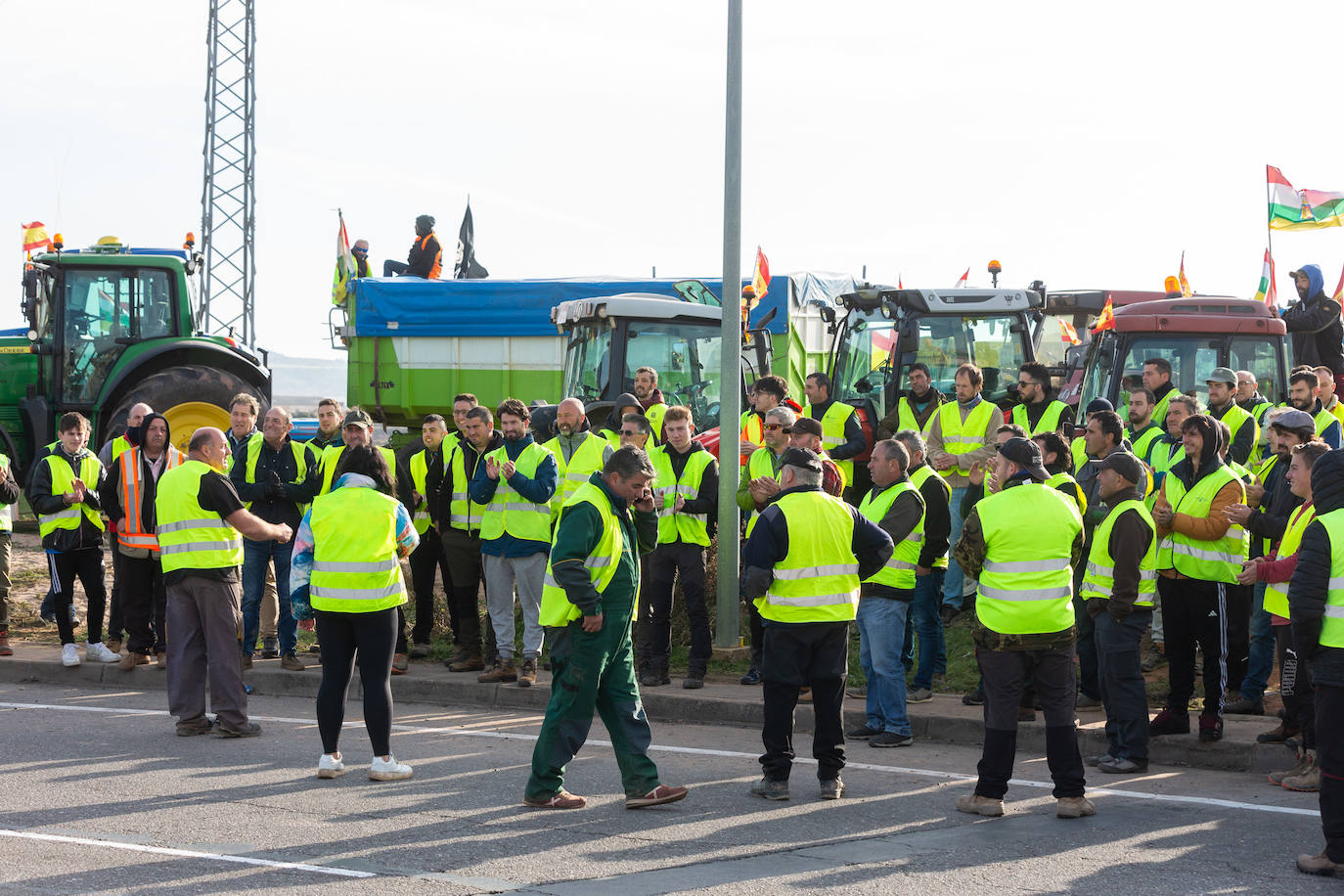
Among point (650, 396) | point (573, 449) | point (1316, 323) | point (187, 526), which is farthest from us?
point (1316, 323)

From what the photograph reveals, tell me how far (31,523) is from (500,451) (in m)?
9.63

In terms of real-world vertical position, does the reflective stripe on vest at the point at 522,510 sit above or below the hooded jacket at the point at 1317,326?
below

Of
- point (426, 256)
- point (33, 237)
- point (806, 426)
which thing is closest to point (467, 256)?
point (426, 256)

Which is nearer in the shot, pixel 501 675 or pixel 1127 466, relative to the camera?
pixel 1127 466

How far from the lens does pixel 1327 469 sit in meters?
6.62

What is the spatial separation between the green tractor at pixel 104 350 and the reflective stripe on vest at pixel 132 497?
4721 mm

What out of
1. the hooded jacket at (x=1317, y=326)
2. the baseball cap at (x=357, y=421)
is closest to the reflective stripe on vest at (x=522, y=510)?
the baseball cap at (x=357, y=421)

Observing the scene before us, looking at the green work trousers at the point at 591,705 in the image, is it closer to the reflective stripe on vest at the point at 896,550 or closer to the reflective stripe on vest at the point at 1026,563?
the reflective stripe on vest at the point at 1026,563

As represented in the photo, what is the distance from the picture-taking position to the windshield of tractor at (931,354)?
15.4 m

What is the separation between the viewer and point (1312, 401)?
1093 cm

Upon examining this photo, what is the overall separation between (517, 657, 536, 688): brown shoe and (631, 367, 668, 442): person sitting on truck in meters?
2.43

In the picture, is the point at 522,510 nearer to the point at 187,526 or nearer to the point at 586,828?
the point at 187,526

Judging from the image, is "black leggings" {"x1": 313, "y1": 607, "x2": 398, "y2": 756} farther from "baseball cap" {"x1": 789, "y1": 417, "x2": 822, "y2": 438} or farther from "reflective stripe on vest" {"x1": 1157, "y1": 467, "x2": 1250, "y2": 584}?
"reflective stripe on vest" {"x1": 1157, "y1": 467, "x2": 1250, "y2": 584}

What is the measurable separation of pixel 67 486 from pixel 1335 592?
9360mm
